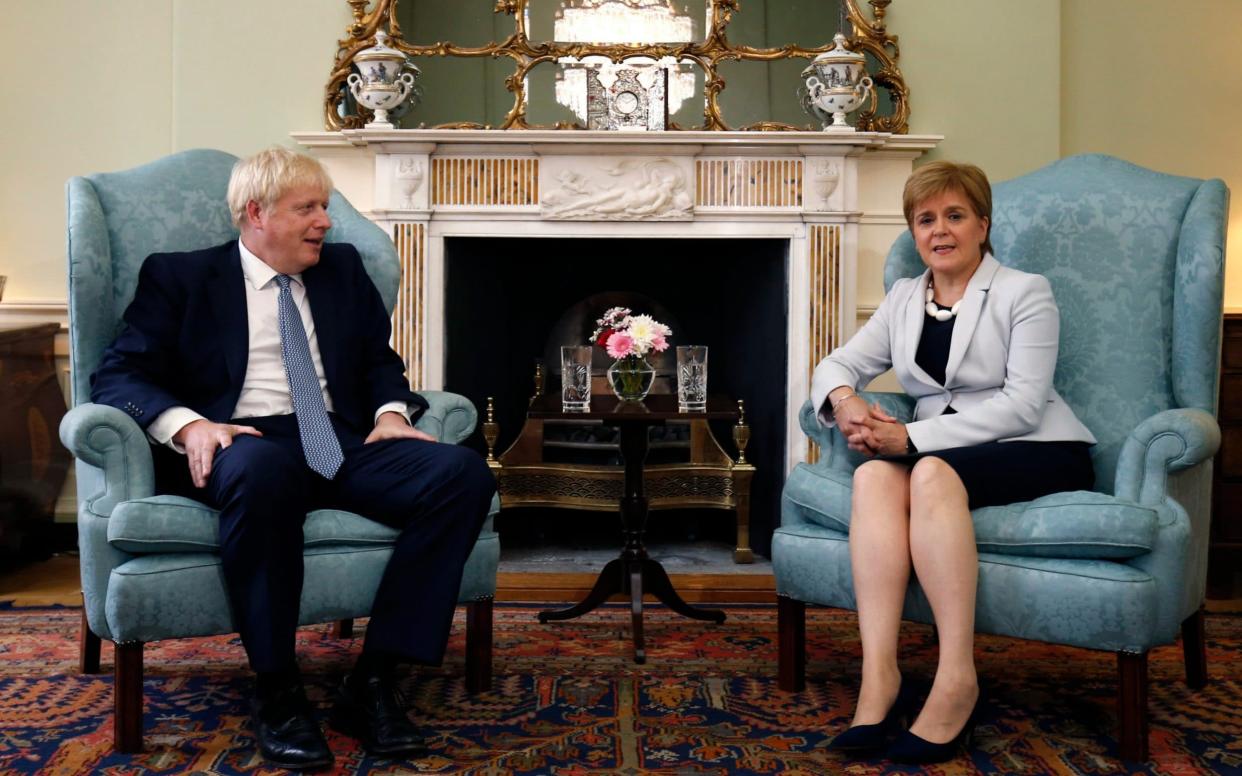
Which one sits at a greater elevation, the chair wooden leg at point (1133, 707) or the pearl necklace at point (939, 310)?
the pearl necklace at point (939, 310)

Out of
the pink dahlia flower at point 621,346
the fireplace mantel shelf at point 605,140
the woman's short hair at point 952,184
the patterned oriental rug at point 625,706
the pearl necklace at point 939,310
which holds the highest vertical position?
the fireplace mantel shelf at point 605,140

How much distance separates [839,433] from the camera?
2.48 meters

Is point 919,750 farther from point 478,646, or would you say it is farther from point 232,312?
point 232,312

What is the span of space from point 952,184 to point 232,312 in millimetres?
1405

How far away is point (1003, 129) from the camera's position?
3619 millimetres

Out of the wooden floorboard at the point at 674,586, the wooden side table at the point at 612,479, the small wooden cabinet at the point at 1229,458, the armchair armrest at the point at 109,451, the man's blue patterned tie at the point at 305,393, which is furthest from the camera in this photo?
the wooden side table at the point at 612,479

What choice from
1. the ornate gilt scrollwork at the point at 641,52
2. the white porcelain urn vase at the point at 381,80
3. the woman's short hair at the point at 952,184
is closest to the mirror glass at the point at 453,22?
the ornate gilt scrollwork at the point at 641,52

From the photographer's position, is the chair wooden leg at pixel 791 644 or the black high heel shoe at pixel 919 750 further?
the chair wooden leg at pixel 791 644

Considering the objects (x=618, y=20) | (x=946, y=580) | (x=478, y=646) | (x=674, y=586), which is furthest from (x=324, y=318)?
(x=618, y=20)

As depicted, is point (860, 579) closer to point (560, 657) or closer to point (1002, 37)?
point (560, 657)

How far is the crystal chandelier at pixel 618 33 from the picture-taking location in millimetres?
3611

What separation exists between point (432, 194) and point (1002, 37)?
1.75m

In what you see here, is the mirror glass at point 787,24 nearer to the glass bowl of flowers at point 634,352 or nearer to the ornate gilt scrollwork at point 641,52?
the ornate gilt scrollwork at point 641,52

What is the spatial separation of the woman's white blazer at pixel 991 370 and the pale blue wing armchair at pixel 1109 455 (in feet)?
0.44
